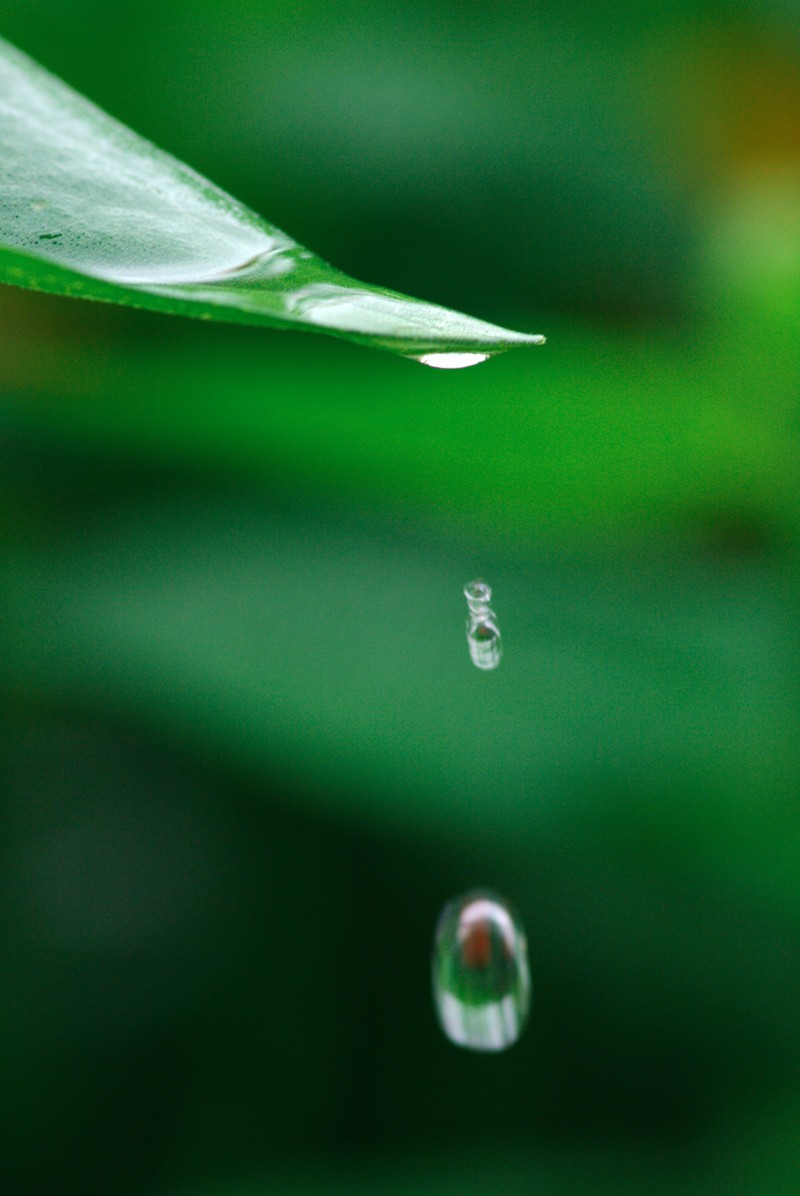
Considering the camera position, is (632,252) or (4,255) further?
(632,252)

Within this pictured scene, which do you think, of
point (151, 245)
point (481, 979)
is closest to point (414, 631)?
point (481, 979)

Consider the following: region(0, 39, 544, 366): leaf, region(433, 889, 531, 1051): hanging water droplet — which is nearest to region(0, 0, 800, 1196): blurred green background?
region(433, 889, 531, 1051): hanging water droplet

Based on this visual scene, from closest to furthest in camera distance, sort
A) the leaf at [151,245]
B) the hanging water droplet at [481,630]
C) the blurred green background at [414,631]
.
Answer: the leaf at [151,245]
the hanging water droplet at [481,630]
the blurred green background at [414,631]

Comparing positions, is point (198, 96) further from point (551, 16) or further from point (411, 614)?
point (411, 614)

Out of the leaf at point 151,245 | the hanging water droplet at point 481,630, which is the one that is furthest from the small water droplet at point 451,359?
the hanging water droplet at point 481,630

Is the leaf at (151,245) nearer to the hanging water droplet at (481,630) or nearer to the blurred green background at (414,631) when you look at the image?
the hanging water droplet at (481,630)

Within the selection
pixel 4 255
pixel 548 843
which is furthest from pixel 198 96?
pixel 4 255

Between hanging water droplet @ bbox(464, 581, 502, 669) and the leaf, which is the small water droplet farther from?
hanging water droplet @ bbox(464, 581, 502, 669)
